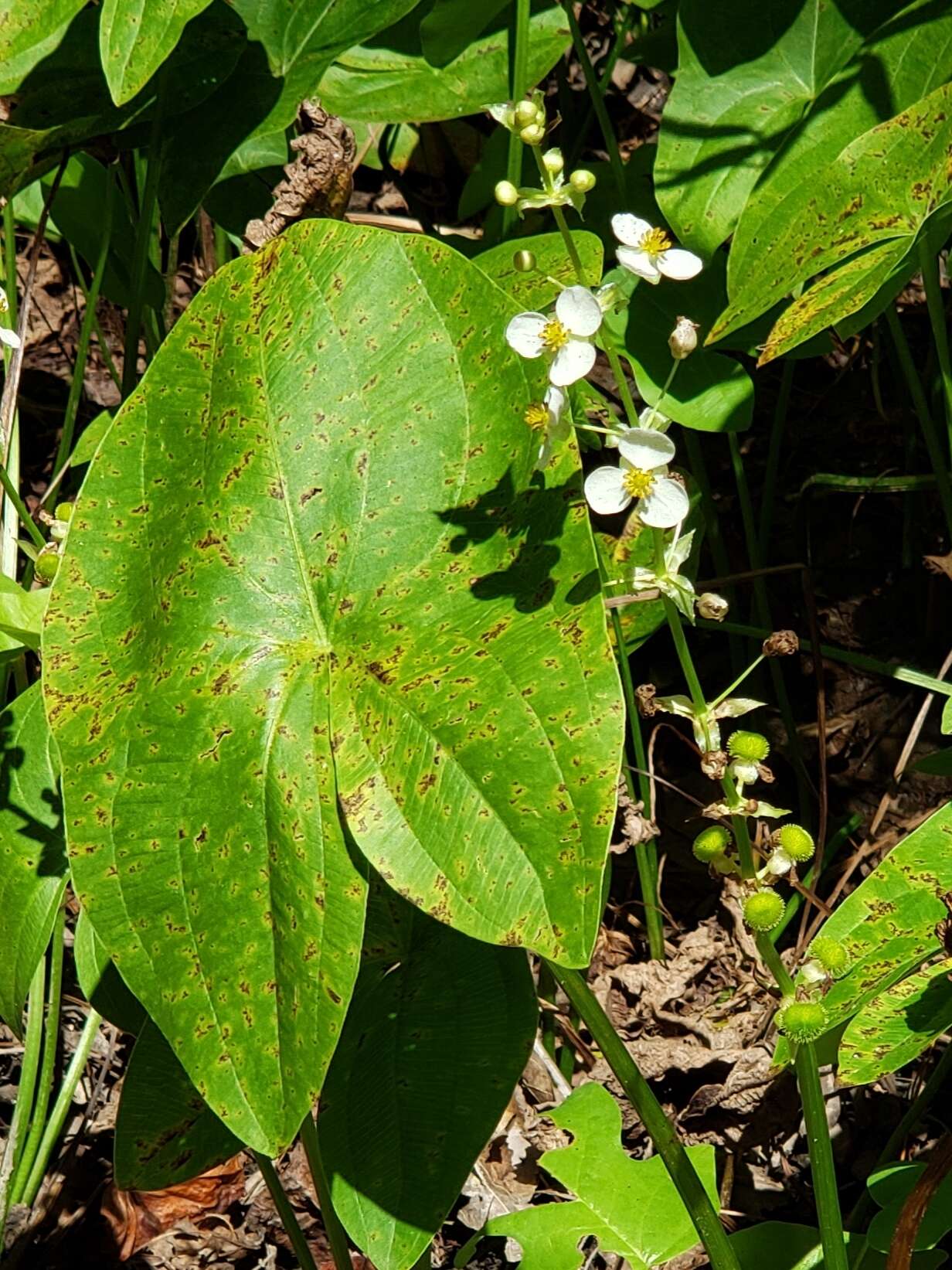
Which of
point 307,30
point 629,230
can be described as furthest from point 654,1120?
point 307,30

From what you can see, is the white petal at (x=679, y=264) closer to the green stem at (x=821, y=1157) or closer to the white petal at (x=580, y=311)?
the white petal at (x=580, y=311)

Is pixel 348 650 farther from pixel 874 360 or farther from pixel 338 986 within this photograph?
pixel 874 360

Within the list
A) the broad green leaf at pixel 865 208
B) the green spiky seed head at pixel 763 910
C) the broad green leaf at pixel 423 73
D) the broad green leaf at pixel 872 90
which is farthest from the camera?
the broad green leaf at pixel 423 73

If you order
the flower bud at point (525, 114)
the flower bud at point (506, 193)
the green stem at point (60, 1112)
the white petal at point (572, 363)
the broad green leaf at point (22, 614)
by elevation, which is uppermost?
the flower bud at point (525, 114)

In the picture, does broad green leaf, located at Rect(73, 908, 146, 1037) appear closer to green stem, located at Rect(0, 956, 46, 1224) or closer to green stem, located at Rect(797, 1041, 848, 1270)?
green stem, located at Rect(0, 956, 46, 1224)

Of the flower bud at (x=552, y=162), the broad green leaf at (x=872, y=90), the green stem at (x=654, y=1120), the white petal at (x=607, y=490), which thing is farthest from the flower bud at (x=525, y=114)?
the green stem at (x=654, y=1120)

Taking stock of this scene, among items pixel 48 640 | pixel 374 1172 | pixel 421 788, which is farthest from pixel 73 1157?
pixel 421 788
